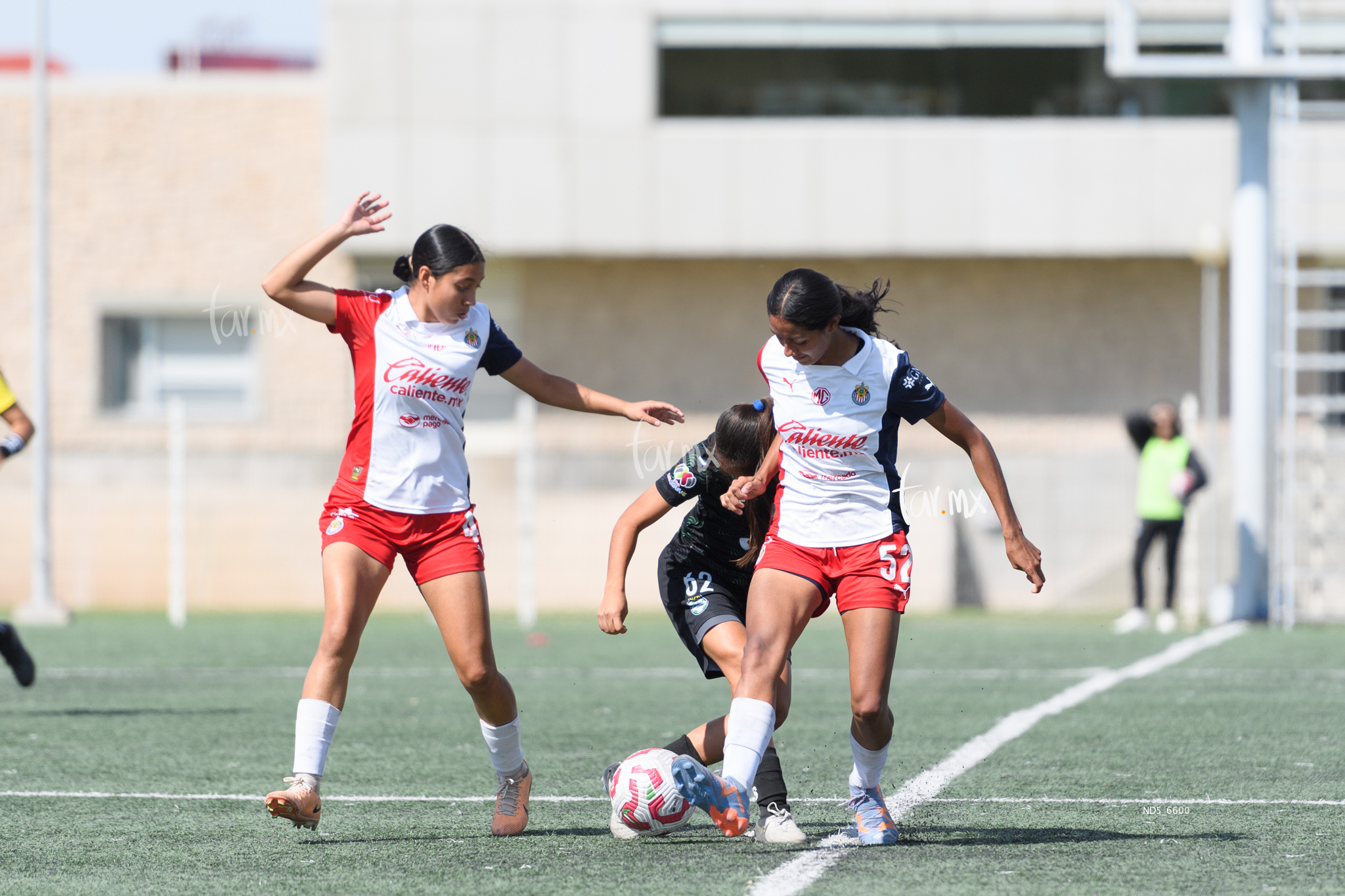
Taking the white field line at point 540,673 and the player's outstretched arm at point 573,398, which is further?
the white field line at point 540,673

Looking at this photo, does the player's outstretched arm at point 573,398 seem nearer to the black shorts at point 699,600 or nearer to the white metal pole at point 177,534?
the black shorts at point 699,600

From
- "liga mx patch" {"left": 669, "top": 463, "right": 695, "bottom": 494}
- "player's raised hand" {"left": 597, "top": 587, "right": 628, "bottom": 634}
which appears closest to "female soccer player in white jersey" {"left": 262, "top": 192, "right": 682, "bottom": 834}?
"liga mx patch" {"left": 669, "top": 463, "right": 695, "bottom": 494}

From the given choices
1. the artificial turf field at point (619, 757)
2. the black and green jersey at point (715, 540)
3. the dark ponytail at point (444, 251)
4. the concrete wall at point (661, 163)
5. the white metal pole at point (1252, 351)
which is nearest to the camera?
the artificial turf field at point (619, 757)

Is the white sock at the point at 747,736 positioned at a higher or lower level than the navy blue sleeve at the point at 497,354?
lower

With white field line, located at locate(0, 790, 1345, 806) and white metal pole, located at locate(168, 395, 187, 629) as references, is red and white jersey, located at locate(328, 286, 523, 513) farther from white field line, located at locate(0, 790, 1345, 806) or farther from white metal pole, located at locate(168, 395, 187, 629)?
white metal pole, located at locate(168, 395, 187, 629)

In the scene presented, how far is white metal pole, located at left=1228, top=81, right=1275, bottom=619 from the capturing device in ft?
53.8

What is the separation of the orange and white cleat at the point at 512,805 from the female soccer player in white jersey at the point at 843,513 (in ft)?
2.76

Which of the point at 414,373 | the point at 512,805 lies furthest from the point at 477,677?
the point at 414,373

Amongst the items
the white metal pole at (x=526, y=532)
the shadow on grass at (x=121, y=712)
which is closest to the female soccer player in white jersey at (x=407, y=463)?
the shadow on grass at (x=121, y=712)

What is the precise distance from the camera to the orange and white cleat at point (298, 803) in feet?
17.1

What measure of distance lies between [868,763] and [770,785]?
346 millimetres

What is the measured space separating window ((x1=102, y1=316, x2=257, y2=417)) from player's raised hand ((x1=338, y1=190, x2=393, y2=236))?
59.4 feet

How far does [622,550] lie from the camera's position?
5.66 metres

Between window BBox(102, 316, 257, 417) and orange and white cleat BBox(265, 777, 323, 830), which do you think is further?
window BBox(102, 316, 257, 417)
